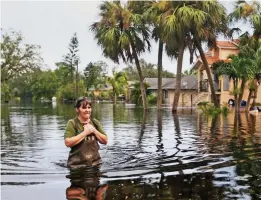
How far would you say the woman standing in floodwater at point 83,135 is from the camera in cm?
614

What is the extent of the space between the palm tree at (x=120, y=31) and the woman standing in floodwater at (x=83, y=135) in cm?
2822

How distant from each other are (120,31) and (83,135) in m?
30.3

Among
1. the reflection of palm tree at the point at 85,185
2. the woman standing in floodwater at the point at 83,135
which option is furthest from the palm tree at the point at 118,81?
the woman standing in floodwater at the point at 83,135

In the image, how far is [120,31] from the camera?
35.7 m

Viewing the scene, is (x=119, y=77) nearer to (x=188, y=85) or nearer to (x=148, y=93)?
(x=148, y=93)

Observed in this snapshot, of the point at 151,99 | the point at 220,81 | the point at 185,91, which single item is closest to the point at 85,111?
the point at 220,81

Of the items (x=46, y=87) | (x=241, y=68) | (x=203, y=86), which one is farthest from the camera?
(x=46, y=87)

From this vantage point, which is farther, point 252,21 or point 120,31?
point 120,31

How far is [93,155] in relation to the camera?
670 centimetres

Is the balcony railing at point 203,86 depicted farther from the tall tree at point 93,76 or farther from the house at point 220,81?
the tall tree at point 93,76

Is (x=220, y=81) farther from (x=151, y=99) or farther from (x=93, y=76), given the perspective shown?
(x=93, y=76)

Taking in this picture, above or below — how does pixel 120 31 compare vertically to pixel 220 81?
above

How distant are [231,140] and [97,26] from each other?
86.0 feet

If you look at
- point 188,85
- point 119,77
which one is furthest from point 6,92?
point 188,85
